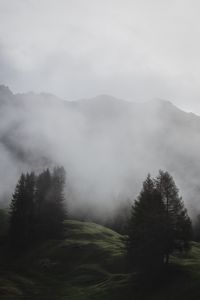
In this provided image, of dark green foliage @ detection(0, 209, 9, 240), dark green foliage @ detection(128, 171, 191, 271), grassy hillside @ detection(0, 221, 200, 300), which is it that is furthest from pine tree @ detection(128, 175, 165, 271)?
dark green foliage @ detection(0, 209, 9, 240)

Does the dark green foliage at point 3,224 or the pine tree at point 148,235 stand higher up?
the dark green foliage at point 3,224

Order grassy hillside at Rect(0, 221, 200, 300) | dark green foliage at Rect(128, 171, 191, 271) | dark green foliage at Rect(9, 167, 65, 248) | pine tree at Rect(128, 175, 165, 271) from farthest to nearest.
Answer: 1. dark green foliage at Rect(9, 167, 65, 248)
2. dark green foliage at Rect(128, 171, 191, 271)
3. pine tree at Rect(128, 175, 165, 271)
4. grassy hillside at Rect(0, 221, 200, 300)

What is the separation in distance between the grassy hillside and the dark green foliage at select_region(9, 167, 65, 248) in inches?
248

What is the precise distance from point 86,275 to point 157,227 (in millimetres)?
25438

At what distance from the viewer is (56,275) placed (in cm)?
7938

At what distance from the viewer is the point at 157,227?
55.6m

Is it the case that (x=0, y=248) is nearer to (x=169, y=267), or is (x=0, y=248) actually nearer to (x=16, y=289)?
(x=16, y=289)

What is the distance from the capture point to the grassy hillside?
163ft

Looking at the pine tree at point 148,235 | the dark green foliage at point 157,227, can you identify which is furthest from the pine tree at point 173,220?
the pine tree at point 148,235

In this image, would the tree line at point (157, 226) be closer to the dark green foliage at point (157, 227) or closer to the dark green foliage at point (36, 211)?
the dark green foliage at point (157, 227)

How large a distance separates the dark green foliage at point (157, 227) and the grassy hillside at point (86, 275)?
3025mm

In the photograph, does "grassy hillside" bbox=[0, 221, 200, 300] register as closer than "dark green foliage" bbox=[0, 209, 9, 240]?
Yes

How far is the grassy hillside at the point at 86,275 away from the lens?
49719mm

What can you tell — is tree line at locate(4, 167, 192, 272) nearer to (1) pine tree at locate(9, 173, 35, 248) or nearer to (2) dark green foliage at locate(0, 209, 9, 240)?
(1) pine tree at locate(9, 173, 35, 248)
